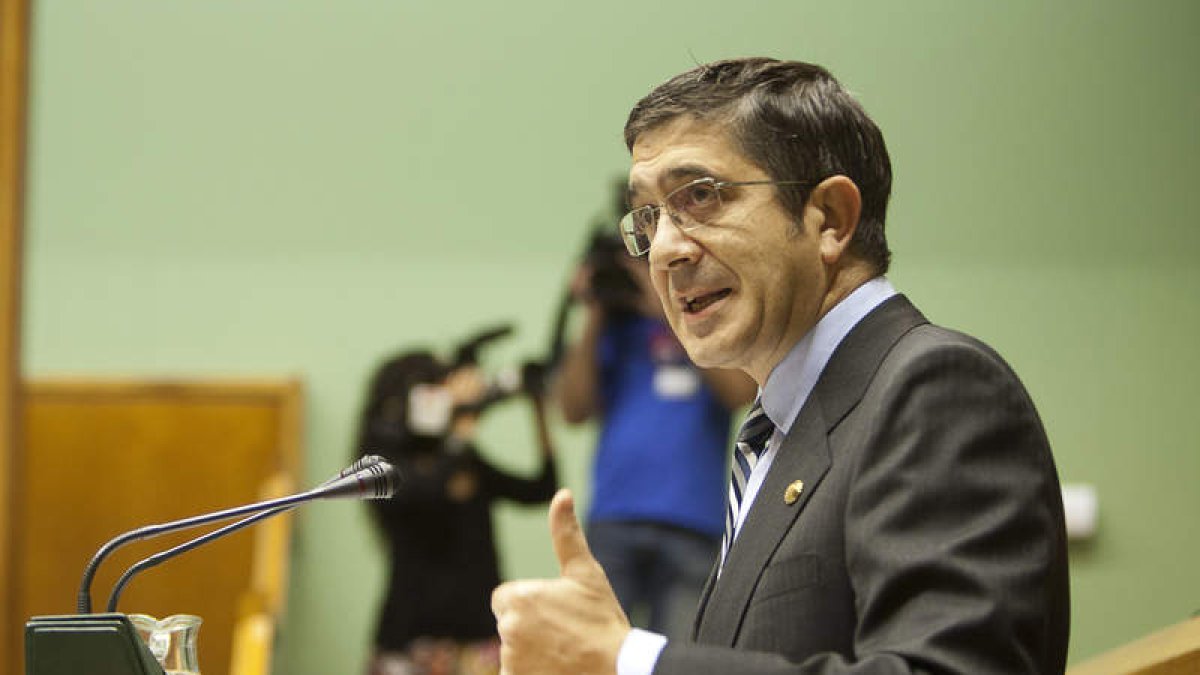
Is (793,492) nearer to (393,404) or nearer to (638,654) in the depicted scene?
(638,654)

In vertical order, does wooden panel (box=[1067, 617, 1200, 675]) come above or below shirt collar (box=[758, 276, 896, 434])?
below

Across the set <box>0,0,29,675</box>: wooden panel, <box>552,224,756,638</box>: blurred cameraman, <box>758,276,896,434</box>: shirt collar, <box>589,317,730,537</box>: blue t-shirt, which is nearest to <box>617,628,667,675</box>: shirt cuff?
<box>758,276,896,434</box>: shirt collar

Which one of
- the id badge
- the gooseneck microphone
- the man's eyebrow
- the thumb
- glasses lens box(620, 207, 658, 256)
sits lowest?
the id badge

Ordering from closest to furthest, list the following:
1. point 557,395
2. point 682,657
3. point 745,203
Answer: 1. point 682,657
2. point 745,203
3. point 557,395

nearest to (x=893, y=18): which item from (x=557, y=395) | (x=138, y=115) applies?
(x=557, y=395)

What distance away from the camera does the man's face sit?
5.30 ft

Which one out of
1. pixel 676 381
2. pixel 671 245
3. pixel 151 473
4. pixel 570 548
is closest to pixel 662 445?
pixel 676 381

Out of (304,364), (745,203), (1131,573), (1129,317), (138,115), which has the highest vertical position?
(745,203)

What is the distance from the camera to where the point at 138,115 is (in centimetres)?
495

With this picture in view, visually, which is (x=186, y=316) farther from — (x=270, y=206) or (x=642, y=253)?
(x=642, y=253)

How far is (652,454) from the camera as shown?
13.1ft

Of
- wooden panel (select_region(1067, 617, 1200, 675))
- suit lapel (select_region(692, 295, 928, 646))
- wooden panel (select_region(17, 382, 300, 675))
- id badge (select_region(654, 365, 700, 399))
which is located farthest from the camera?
wooden panel (select_region(17, 382, 300, 675))

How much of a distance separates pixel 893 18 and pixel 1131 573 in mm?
2026

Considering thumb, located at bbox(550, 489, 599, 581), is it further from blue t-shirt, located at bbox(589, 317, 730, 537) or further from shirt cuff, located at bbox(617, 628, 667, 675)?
blue t-shirt, located at bbox(589, 317, 730, 537)
